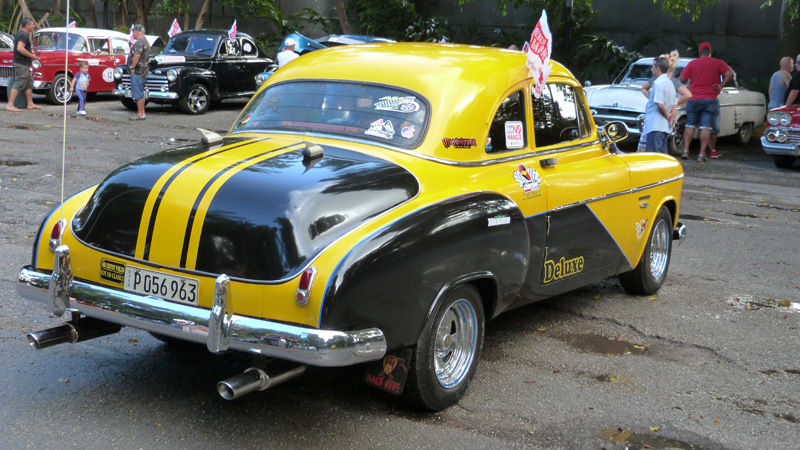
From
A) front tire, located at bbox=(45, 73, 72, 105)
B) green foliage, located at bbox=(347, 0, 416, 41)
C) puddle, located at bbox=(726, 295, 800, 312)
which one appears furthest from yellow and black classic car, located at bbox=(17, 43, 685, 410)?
green foliage, located at bbox=(347, 0, 416, 41)

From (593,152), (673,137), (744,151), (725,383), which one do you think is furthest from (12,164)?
(744,151)

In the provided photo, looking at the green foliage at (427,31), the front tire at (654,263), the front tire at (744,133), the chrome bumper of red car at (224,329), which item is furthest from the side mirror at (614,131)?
the green foliage at (427,31)

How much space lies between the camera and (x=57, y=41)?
1934cm

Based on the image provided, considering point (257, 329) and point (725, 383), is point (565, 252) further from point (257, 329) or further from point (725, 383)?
point (257, 329)

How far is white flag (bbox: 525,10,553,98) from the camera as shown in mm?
5157

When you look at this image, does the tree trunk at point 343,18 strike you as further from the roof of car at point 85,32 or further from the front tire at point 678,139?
the front tire at point 678,139

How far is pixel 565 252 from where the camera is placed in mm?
5148

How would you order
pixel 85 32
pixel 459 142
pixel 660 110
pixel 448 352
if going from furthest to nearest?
1. pixel 85 32
2. pixel 660 110
3. pixel 459 142
4. pixel 448 352

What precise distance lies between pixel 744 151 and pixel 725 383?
14.1 metres

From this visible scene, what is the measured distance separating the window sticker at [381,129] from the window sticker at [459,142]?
31 cm

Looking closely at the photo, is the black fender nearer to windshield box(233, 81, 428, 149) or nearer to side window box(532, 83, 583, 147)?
windshield box(233, 81, 428, 149)

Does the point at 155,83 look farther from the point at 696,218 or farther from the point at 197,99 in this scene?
the point at 696,218

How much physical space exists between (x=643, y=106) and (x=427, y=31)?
44.3ft

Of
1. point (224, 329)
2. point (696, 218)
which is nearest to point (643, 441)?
point (224, 329)
